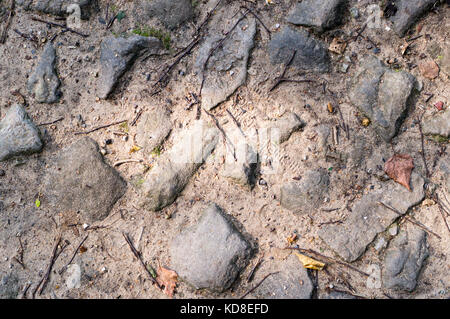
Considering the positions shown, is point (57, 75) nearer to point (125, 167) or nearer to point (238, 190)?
point (125, 167)

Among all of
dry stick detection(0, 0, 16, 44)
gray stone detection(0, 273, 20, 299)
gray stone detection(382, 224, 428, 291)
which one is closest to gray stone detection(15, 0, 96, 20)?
dry stick detection(0, 0, 16, 44)

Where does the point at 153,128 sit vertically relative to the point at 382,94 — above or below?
below

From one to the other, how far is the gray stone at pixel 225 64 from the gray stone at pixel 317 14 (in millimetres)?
279

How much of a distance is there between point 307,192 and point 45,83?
178cm

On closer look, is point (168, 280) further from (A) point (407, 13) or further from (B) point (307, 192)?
(A) point (407, 13)

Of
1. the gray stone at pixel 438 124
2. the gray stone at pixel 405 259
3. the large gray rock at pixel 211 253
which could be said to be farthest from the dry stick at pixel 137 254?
the gray stone at pixel 438 124

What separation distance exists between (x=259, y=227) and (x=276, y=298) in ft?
1.37

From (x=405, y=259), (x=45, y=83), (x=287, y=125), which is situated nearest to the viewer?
(x=405, y=259)

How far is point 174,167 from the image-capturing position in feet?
7.91

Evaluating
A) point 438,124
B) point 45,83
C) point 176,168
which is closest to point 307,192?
point 176,168

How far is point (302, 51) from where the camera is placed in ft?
8.14

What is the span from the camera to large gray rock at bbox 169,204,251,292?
7.55 ft

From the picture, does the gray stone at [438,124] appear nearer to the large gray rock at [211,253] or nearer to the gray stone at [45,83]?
the large gray rock at [211,253]

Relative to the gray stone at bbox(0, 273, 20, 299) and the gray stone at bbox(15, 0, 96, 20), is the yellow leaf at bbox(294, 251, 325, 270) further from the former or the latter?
the gray stone at bbox(15, 0, 96, 20)
